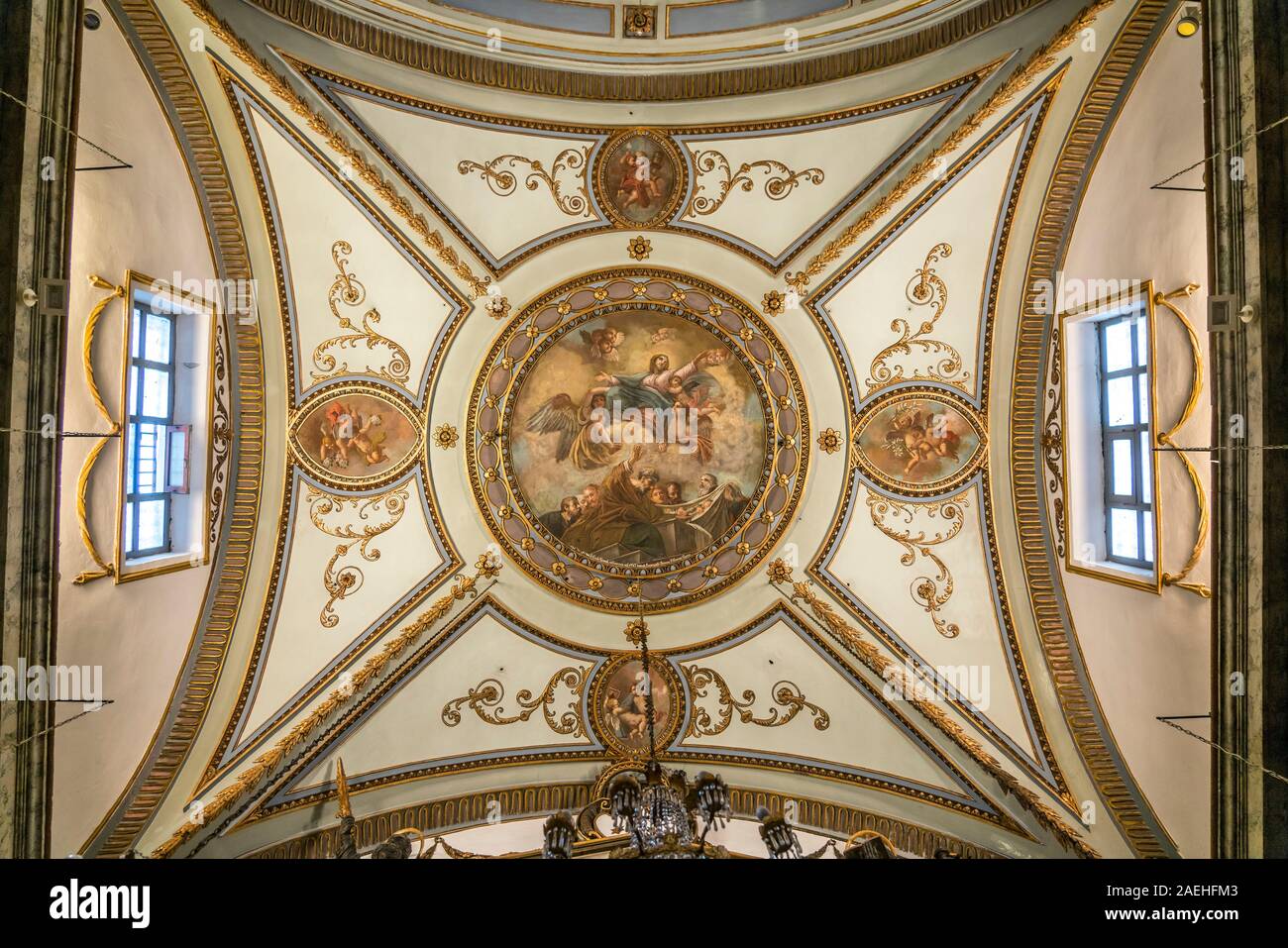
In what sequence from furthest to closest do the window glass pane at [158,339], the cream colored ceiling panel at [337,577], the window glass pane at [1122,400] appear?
the cream colored ceiling panel at [337,577] < the window glass pane at [1122,400] < the window glass pane at [158,339]

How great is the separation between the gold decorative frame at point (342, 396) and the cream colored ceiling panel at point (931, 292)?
5.55m

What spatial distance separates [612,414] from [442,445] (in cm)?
228

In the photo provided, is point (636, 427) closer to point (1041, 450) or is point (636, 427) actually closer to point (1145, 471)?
point (1041, 450)

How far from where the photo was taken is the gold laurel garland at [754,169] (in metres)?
9.28

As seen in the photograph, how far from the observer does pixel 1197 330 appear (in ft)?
22.1

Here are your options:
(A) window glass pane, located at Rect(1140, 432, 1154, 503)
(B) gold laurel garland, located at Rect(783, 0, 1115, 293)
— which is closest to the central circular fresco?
(B) gold laurel garland, located at Rect(783, 0, 1115, 293)

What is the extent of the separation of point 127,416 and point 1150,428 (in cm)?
966

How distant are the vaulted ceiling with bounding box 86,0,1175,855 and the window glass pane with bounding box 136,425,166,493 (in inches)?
38.2

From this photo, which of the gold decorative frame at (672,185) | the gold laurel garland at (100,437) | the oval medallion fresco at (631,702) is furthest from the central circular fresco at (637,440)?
the gold laurel garland at (100,437)

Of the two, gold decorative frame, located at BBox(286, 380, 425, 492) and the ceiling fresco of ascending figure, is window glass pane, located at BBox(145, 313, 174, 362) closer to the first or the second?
the ceiling fresco of ascending figure

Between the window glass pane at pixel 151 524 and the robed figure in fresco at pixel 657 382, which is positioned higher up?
the robed figure in fresco at pixel 657 382

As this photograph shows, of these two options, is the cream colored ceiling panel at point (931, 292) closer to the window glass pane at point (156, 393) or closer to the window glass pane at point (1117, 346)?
the window glass pane at point (1117, 346)
